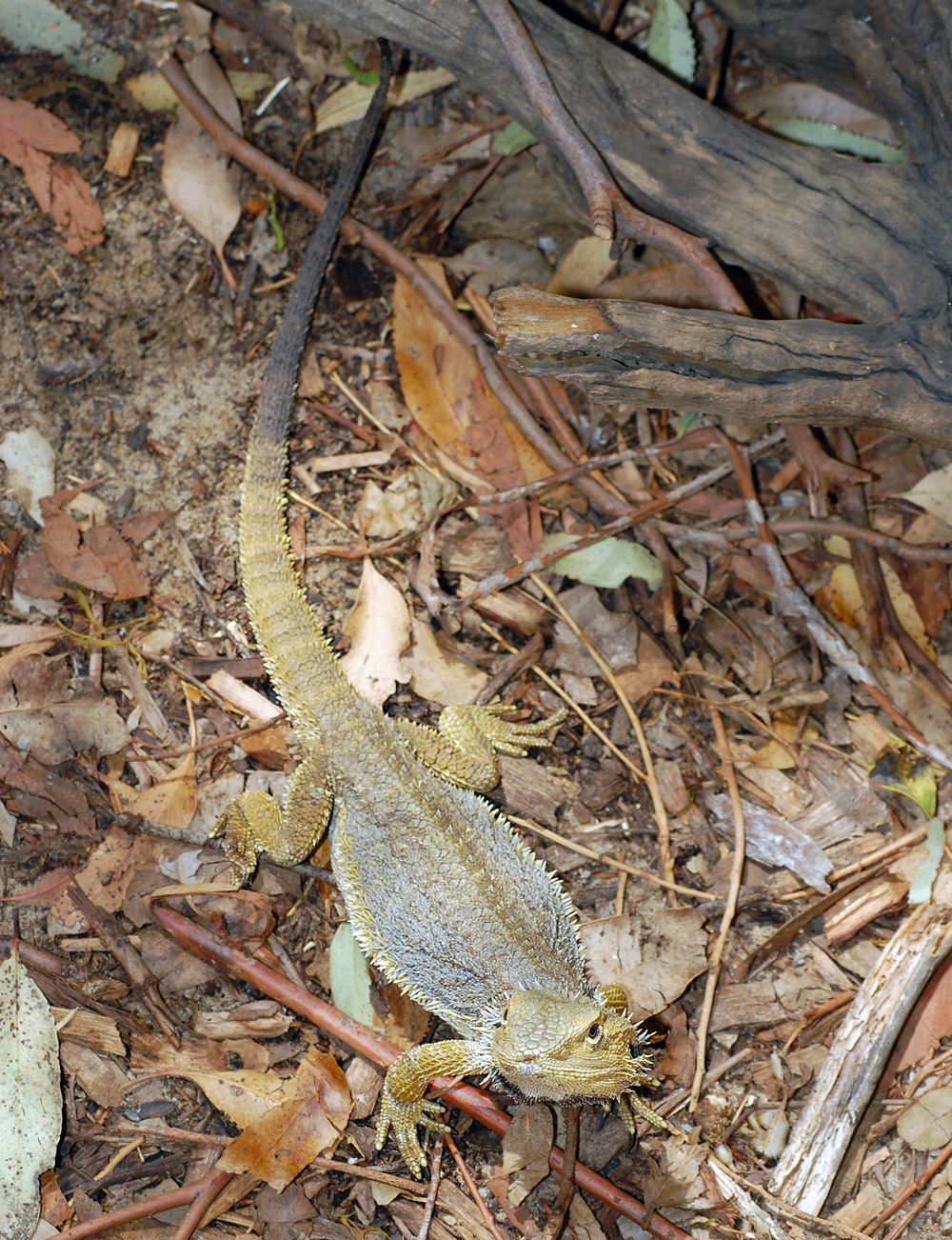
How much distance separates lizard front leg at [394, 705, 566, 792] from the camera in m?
3.85

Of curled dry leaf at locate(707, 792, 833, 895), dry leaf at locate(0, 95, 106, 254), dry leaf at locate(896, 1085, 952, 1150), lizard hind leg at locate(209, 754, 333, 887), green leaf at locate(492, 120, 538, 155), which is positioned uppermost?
green leaf at locate(492, 120, 538, 155)

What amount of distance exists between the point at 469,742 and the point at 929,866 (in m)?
1.93

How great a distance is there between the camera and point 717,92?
4.56m

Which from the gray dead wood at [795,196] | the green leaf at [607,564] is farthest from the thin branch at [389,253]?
the gray dead wood at [795,196]

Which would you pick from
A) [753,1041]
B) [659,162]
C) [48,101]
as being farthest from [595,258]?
[753,1041]

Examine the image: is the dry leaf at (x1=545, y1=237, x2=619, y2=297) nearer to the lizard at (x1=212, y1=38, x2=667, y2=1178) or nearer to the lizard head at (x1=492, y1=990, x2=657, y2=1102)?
the lizard at (x1=212, y1=38, x2=667, y2=1178)

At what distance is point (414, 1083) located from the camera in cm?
337

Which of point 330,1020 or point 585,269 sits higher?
point 585,269

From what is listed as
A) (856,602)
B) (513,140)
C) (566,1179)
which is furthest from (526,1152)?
(513,140)

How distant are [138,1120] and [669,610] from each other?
2868mm

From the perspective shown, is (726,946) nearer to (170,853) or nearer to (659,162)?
(170,853)

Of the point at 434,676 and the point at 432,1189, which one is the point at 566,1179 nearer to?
the point at 432,1189

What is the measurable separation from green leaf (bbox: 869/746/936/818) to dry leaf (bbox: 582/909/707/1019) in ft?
3.32

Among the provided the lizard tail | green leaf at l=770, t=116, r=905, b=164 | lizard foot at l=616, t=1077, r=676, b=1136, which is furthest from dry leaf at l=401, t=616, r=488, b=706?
green leaf at l=770, t=116, r=905, b=164
